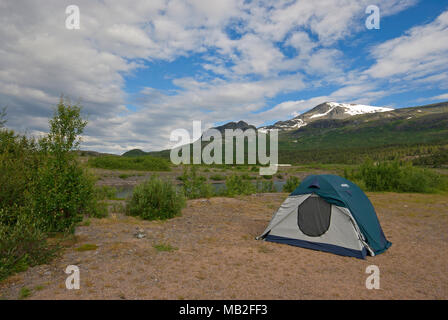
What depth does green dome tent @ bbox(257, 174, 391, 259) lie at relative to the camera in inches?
295

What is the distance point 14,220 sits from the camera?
6738 mm

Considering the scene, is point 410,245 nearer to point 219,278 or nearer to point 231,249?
point 231,249

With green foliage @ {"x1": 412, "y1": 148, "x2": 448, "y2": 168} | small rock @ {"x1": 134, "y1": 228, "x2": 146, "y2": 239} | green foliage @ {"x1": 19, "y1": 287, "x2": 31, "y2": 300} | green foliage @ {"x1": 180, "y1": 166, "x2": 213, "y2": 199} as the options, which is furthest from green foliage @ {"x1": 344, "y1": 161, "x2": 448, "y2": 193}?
green foliage @ {"x1": 412, "y1": 148, "x2": 448, "y2": 168}

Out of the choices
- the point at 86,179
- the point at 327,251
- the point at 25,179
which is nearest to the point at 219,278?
the point at 327,251

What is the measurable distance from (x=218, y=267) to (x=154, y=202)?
20.3 ft

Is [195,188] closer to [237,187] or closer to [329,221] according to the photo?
[237,187]

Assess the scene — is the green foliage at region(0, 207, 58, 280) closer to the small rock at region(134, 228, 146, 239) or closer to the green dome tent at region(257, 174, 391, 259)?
the small rock at region(134, 228, 146, 239)

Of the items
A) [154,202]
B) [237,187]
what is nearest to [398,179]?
[237,187]

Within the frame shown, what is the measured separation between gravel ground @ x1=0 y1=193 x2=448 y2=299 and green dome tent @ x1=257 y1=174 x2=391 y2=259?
34cm

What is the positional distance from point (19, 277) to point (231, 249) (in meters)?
4.90

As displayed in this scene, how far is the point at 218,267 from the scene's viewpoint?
6066 mm

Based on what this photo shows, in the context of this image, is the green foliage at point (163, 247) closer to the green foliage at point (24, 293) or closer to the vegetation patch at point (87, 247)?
the vegetation patch at point (87, 247)

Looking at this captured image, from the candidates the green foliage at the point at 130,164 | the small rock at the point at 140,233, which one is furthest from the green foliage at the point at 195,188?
the green foliage at the point at 130,164

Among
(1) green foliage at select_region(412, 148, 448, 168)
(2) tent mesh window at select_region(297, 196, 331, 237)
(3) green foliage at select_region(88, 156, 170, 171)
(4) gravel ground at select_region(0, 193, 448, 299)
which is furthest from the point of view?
(3) green foliage at select_region(88, 156, 170, 171)
